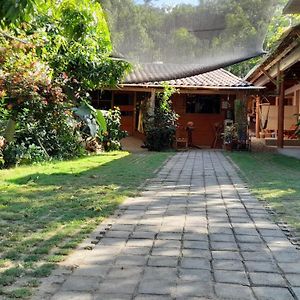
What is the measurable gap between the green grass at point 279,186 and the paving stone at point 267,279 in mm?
1372

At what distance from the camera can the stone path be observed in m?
2.58

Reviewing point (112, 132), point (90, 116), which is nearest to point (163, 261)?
point (90, 116)

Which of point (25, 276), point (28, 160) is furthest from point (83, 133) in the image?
point (25, 276)

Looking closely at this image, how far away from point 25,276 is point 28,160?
6.94 metres

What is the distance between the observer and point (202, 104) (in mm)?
17719

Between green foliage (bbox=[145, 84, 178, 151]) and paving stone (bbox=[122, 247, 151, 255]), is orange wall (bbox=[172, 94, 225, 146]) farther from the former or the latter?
paving stone (bbox=[122, 247, 151, 255])

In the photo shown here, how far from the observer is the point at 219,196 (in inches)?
234

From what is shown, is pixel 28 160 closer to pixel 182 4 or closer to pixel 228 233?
pixel 228 233

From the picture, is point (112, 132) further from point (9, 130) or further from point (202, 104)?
point (9, 130)

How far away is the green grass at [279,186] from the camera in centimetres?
489

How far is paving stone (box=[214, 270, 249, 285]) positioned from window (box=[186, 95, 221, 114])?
15010 millimetres

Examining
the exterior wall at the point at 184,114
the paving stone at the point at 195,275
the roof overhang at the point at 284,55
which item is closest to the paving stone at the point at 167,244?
the paving stone at the point at 195,275

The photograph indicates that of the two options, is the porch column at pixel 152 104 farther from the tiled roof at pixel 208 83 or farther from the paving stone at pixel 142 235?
the paving stone at pixel 142 235

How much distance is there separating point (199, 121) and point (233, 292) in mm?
15306
